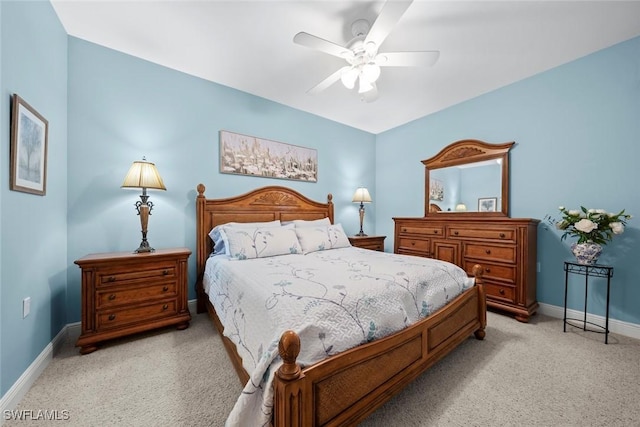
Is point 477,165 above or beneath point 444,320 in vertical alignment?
above

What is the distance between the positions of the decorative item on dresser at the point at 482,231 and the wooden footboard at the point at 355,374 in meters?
1.32

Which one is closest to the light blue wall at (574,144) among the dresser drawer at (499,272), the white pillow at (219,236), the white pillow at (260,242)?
the dresser drawer at (499,272)

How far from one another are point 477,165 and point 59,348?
4.87m

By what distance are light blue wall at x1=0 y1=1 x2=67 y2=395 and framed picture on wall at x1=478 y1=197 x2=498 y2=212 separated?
4403 mm

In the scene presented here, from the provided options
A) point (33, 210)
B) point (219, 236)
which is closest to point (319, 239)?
point (219, 236)

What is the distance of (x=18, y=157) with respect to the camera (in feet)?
4.91

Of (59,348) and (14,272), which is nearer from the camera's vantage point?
(14,272)

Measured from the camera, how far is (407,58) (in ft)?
6.51

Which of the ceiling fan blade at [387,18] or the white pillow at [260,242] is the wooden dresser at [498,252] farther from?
the ceiling fan blade at [387,18]

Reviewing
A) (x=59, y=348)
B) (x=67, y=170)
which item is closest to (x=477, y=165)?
(x=67, y=170)

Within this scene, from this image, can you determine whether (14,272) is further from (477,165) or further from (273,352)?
(477,165)

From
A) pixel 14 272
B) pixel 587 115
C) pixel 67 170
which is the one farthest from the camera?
pixel 587 115

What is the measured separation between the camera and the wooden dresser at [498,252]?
8.42 ft

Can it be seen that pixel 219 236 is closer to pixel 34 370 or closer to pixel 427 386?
pixel 34 370
